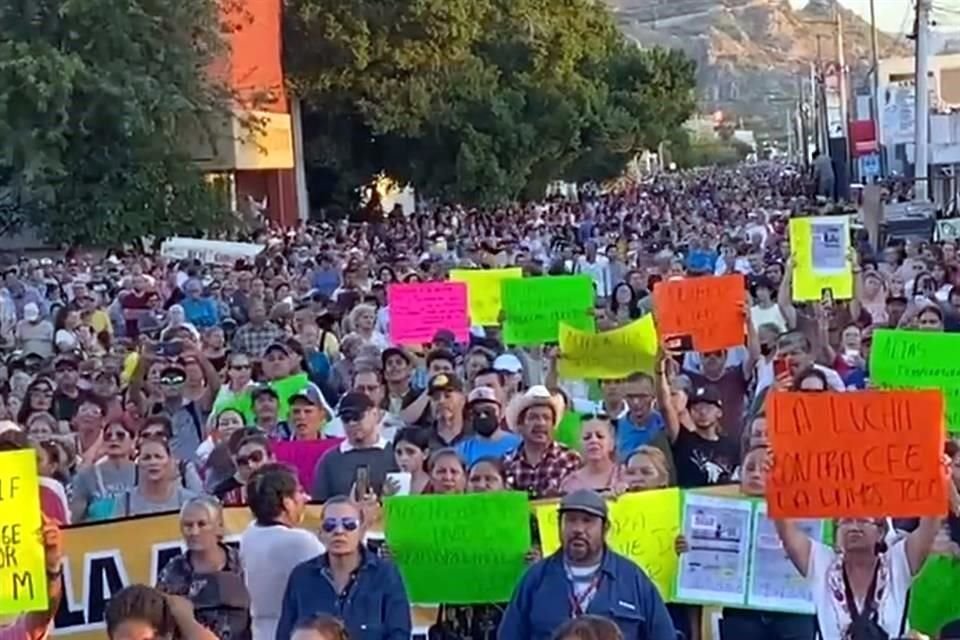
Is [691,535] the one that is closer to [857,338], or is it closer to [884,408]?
[884,408]

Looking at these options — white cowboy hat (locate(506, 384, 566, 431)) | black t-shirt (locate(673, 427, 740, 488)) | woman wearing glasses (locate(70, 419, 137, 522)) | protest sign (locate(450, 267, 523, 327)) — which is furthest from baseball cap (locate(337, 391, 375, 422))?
protest sign (locate(450, 267, 523, 327))

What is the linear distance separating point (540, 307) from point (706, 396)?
325cm

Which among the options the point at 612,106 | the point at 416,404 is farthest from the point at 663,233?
the point at 612,106

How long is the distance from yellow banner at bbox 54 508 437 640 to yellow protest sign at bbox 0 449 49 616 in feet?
4.78

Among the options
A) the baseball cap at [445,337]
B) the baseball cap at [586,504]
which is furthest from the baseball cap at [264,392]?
the baseball cap at [586,504]

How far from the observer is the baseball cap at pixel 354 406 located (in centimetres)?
930

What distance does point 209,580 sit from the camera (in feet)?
24.2

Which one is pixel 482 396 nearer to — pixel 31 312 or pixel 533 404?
pixel 533 404

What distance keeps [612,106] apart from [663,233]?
1409 inches

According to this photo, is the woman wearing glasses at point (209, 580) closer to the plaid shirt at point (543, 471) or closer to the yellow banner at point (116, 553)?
the yellow banner at point (116, 553)

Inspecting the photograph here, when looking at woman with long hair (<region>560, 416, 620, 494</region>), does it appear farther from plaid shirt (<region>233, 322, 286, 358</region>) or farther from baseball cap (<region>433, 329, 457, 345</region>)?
plaid shirt (<region>233, 322, 286, 358</region>)

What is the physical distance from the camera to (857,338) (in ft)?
41.2

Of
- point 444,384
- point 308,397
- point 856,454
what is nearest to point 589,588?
point 856,454

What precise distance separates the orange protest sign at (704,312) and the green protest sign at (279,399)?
7.03ft
